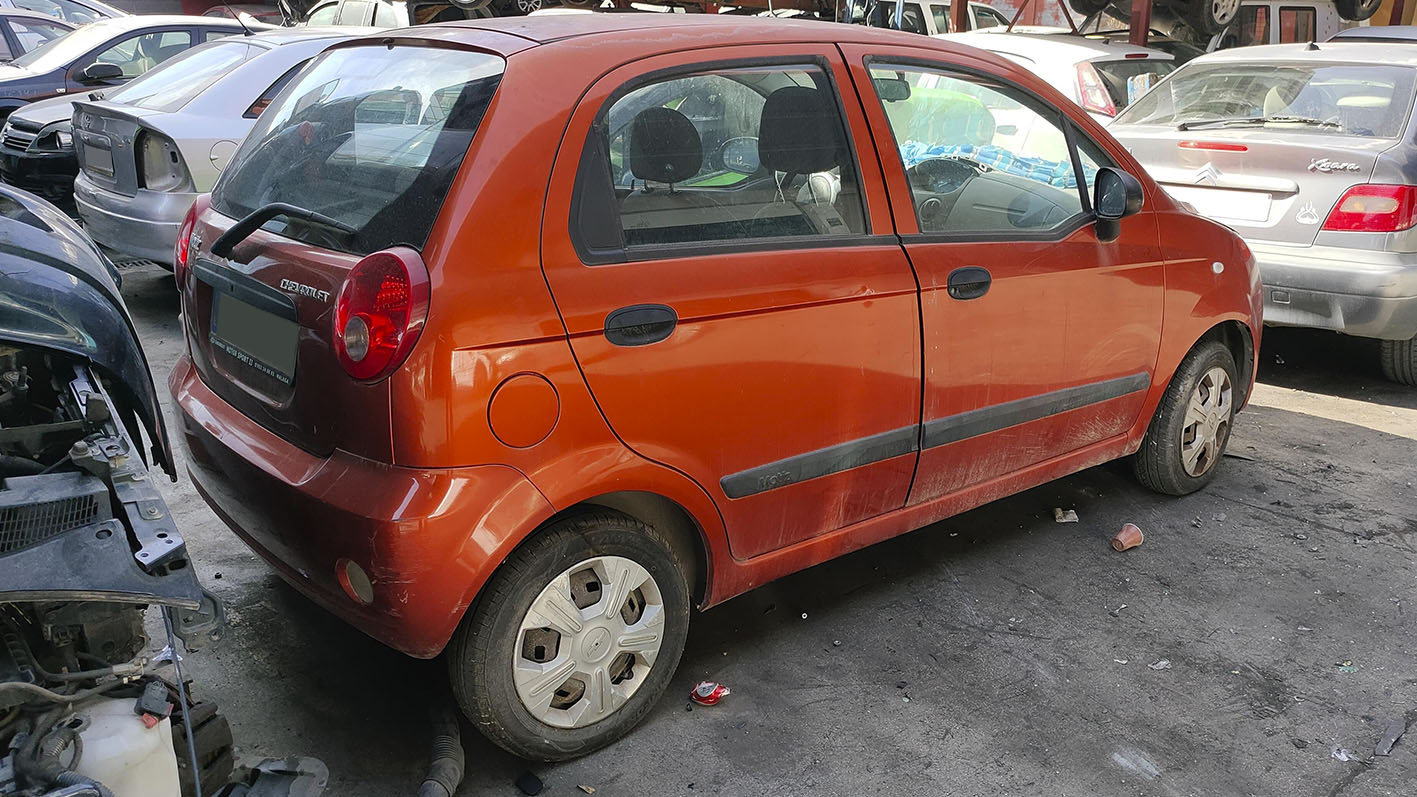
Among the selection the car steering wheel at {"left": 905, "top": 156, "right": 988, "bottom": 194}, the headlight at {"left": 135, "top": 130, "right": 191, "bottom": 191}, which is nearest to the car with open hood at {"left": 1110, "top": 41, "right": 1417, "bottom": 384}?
the car steering wheel at {"left": 905, "top": 156, "right": 988, "bottom": 194}

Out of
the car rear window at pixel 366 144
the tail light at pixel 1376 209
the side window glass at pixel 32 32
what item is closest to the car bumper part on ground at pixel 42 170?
the side window glass at pixel 32 32

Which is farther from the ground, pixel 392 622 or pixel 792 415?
pixel 792 415

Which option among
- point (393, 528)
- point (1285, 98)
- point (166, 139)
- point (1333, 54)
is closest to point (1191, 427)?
point (1285, 98)

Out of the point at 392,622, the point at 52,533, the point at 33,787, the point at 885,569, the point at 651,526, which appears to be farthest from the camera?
the point at 885,569

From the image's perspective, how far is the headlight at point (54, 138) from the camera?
7.21m

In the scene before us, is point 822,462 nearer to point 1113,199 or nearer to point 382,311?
point 382,311

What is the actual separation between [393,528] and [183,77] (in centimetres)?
505

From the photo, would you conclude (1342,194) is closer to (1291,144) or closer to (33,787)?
(1291,144)

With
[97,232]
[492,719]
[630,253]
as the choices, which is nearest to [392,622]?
[492,719]

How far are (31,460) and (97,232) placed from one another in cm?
421

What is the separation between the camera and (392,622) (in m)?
2.47

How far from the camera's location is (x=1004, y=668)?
3268 millimetres

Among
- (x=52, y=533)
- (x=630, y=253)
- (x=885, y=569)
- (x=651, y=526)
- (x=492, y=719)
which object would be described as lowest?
(x=885, y=569)

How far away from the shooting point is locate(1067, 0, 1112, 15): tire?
11586 mm
